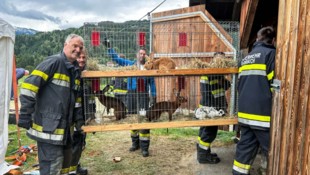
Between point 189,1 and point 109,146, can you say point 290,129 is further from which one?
point 189,1

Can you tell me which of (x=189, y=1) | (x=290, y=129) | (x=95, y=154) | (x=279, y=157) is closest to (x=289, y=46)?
(x=290, y=129)

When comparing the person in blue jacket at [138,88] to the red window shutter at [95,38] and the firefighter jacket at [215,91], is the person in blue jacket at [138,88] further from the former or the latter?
the firefighter jacket at [215,91]

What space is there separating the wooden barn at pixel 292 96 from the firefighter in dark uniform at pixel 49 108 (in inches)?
98.8

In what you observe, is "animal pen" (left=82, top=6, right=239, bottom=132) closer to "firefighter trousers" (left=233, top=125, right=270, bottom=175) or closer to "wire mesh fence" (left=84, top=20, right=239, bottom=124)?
"wire mesh fence" (left=84, top=20, right=239, bottom=124)

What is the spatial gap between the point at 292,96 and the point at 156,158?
3.78 meters

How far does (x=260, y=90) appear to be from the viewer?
10.8 feet

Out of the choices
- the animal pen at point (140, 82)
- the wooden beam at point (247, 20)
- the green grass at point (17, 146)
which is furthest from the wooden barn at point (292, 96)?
the green grass at point (17, 146)

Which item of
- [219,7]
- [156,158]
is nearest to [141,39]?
[156,158]

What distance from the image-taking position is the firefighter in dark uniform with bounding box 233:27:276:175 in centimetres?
325

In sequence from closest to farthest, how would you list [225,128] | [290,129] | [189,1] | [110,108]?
[290,129]
[110,108]
[225,128]
[189,1]

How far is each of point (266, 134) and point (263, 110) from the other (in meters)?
0.31

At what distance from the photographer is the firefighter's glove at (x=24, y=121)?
2969 mm

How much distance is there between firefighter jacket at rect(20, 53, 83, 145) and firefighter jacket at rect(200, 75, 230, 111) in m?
2.37

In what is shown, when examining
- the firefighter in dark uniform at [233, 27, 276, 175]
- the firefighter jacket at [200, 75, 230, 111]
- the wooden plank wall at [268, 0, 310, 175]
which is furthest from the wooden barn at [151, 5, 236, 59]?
the wooden plank wall at [268, 0, 310, 175]
